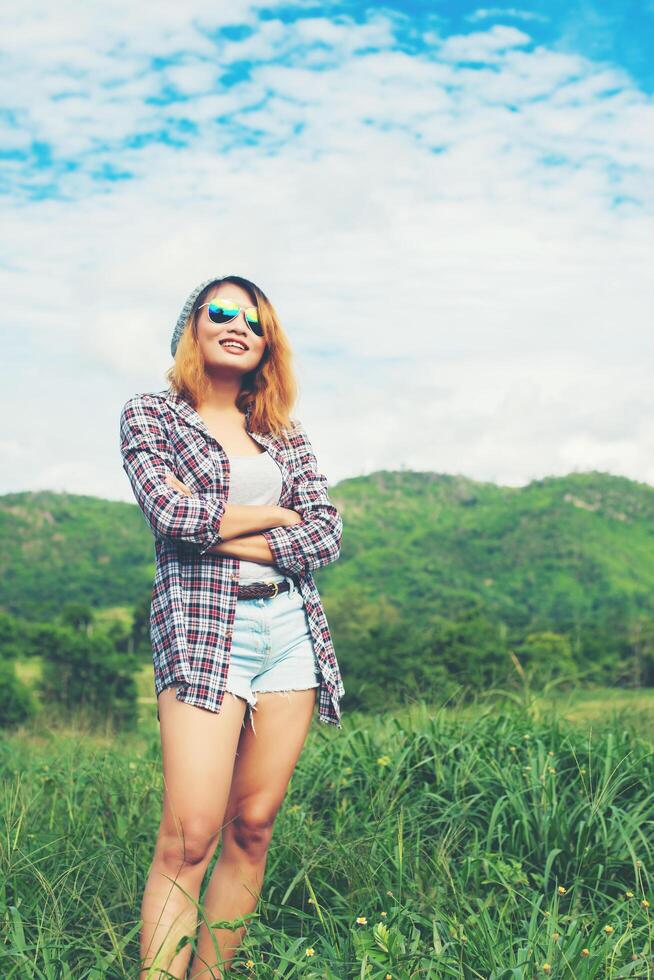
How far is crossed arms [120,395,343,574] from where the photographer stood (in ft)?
7.86

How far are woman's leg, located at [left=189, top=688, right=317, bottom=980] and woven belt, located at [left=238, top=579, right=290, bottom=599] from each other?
28 centimetres

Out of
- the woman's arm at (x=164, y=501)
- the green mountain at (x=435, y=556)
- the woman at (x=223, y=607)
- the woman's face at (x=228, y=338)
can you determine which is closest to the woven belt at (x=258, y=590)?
the woman at (x=223, y=607)

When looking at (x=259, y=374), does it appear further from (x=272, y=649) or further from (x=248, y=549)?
(x=272, y=649)

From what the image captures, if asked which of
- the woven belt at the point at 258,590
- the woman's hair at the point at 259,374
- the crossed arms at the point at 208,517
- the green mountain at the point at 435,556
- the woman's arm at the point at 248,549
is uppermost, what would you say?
the woman's hair at the point at 259,374

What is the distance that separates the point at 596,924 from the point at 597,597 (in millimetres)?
70999

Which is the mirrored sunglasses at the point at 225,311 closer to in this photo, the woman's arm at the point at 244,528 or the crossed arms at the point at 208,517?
the crossed arms at the point at 208,517

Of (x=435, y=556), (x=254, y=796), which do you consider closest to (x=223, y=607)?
(x=254, y=796)

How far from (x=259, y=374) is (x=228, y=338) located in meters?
0.21

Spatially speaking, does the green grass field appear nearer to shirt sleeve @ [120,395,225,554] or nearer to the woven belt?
the woven belt

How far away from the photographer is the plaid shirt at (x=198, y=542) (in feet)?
7.81

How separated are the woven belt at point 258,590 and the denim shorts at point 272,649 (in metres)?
0.01

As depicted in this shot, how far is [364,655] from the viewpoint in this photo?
111 ft

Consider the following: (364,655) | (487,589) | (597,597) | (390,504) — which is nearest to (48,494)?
(390,504)

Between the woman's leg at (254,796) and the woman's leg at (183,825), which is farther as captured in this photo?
the woman's leg at (254,796)
